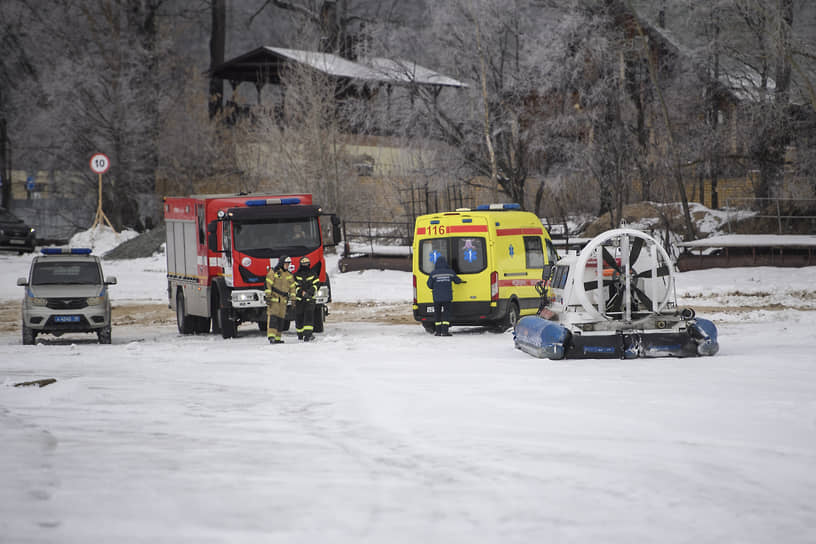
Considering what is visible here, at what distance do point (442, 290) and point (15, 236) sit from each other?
2923 cm

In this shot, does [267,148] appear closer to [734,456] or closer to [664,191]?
[664,191]

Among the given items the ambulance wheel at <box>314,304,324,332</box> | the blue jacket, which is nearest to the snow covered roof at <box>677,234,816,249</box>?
the blue jacket

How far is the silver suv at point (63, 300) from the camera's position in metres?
Result: 19.5

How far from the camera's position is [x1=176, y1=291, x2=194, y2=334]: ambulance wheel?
2259 cm

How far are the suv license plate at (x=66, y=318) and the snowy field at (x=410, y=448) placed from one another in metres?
3.11

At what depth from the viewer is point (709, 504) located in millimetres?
7031

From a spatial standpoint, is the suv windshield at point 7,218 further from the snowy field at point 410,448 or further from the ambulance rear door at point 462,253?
the snowy field at point 410,448

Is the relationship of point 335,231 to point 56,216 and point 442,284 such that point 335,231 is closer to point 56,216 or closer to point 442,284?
point 442,284

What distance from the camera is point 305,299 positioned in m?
19.3

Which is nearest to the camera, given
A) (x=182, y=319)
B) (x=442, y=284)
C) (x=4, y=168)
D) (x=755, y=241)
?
(x=442, y=284)

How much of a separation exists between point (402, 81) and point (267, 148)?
7.80 m

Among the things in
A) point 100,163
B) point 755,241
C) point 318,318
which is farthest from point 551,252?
point 100,163

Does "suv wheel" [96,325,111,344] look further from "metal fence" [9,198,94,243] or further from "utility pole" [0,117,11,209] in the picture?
"utility pole" [0,117,11,209]

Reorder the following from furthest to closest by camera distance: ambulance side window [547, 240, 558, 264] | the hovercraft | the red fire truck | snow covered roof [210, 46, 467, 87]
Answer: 1. snow covered roof [210, 46, 467, 87]
2. ambulance side window [547, 240, 558, 264]
3. the red fire truck
4. the hovercraft
